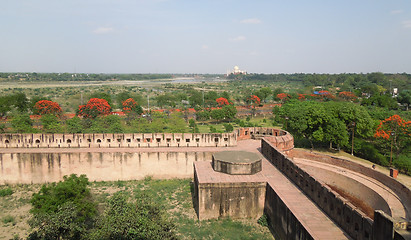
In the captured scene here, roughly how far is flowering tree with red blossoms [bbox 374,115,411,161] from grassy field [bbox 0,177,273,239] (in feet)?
54.6

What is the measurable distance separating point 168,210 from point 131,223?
20.8 ft

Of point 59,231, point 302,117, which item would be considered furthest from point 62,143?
point 302,117

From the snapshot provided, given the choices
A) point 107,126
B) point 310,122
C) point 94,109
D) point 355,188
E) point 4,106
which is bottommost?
point 355,188

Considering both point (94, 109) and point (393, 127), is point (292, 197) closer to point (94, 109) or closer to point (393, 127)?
point (393, 127)

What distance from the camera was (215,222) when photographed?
1450 cm

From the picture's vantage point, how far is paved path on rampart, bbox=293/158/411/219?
46.1 feet

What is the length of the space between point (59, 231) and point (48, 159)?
1011 centimetres

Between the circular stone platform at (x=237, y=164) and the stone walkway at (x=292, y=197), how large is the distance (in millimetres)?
272

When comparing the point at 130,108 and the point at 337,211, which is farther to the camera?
the point at 130,108

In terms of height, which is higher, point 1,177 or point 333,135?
point 333,135

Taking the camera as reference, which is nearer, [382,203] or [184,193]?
[382,203]

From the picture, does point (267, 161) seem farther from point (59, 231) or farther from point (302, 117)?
point (59, 231)

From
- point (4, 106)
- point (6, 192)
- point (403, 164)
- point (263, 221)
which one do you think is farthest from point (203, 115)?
point (263, 221)

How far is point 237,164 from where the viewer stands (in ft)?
52.1
